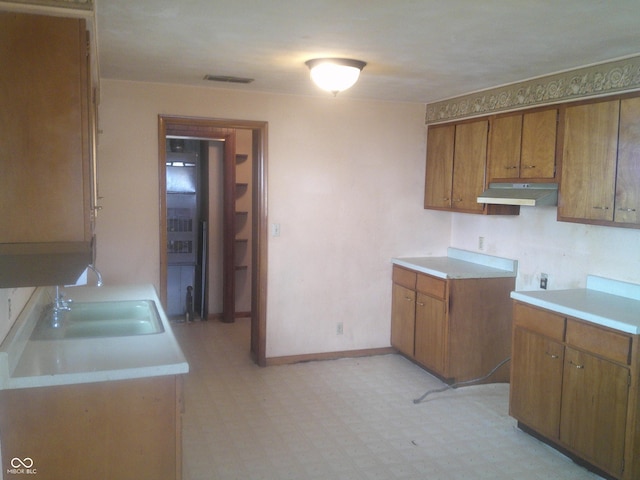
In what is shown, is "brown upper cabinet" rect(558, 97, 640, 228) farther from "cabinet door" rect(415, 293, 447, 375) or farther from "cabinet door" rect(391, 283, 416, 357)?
"cabinet door" rect(391, 283, 416, 357)

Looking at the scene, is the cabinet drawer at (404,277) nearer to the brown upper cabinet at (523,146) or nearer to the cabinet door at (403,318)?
the cabinet door at (403,318)

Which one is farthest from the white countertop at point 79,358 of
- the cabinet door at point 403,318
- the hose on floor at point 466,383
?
the cabinet door at point 403,318

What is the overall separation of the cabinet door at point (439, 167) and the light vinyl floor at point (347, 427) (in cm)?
151

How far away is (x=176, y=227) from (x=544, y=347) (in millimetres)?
4304

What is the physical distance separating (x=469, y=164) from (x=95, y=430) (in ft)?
11.2

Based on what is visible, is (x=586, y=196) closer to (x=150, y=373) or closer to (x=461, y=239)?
(x=461, y=239)

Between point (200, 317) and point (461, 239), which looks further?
point (200, 317)

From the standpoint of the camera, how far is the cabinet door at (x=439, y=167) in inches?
184

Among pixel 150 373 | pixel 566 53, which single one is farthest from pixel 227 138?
pixel 150 373

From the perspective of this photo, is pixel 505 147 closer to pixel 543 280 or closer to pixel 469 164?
pixel 469 164

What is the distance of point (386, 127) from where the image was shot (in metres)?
4.87

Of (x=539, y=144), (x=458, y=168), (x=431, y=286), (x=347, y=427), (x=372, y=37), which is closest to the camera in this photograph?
(x=372, y=37)

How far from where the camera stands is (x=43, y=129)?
1.68 meters

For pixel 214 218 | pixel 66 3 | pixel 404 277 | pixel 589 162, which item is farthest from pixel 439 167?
pixel 66 3
